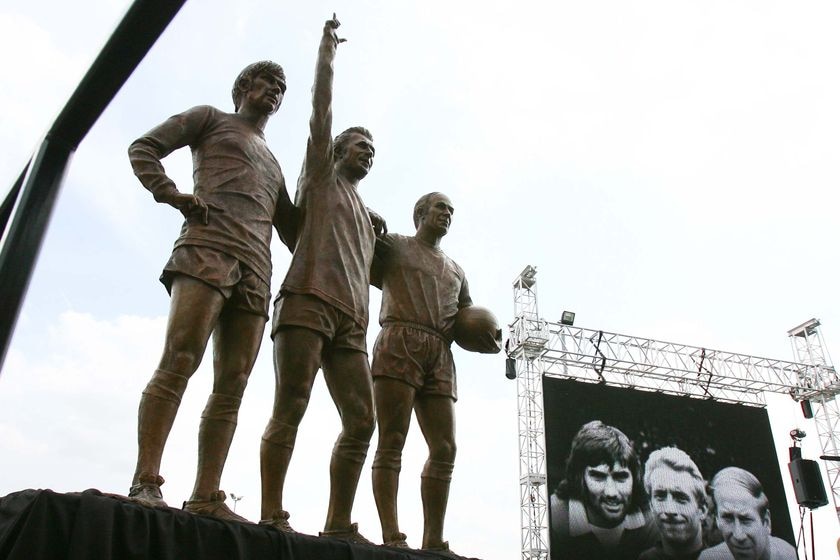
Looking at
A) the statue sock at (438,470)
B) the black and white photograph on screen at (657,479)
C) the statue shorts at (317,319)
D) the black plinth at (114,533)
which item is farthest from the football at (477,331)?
the black and white photograph on screen at (657,479)

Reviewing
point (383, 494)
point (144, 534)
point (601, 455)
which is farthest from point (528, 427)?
point (144, 534)

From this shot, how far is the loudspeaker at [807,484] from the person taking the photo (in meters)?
10.2

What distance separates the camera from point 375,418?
16.5 feet

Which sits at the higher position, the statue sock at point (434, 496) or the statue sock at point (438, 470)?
the statue sock at point (438, 470)

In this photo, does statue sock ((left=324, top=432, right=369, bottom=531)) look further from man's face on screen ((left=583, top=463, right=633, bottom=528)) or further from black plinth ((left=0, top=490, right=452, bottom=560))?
man's face on screen ((left=583, top=463, right=633, bottom=528))

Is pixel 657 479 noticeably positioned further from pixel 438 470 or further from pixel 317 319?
pixel 317 319

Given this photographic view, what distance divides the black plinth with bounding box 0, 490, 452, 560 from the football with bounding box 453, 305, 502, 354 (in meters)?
2.39

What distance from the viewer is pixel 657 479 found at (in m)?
14.4

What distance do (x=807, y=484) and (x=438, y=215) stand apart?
24.5 feet

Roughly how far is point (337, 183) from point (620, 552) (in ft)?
35.1

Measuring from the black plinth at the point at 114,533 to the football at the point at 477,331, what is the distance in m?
2.39

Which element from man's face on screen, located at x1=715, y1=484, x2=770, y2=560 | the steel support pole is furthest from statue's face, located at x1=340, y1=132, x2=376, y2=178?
man's face on screen, located at x1=715, y1=484, x2=770, y2=560

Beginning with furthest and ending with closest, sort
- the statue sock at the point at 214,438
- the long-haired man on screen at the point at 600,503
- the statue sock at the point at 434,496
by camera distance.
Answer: the long-haired man on screen at the point at 600,503 < the statue sock at the point at 434,496 < the statue sock at the point at 214,438

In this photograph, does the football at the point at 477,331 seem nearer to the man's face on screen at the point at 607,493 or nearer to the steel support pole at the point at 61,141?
the steel support pole at the point at 61,141
